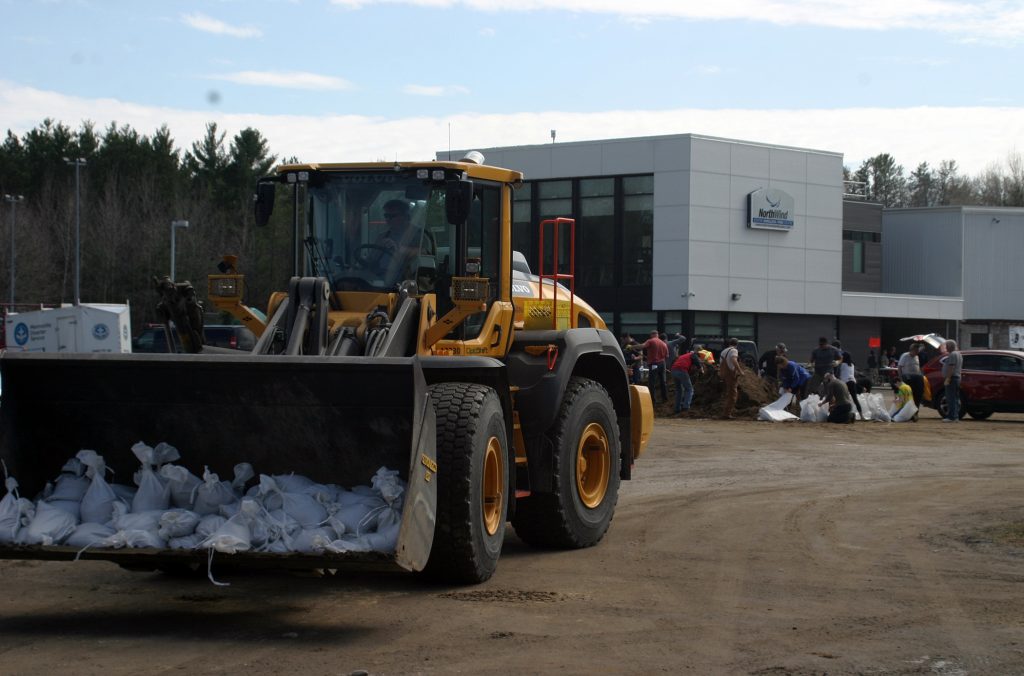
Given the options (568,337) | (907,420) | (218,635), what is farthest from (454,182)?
(907,420)

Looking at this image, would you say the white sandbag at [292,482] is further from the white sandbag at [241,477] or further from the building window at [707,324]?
the building window at [707,324]

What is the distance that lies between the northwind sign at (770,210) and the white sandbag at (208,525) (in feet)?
144

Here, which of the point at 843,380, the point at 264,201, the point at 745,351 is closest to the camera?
the point at 264,201

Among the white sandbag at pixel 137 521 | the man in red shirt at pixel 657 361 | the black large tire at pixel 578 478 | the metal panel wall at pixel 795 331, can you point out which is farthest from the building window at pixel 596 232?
the white sandbag at pixel 137 521

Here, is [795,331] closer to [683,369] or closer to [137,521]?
[683,369]

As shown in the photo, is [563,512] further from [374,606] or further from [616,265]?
[616,265]

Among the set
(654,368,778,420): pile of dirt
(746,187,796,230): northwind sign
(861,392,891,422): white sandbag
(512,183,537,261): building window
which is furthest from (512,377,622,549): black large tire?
(746,187,796,230): northwind sign

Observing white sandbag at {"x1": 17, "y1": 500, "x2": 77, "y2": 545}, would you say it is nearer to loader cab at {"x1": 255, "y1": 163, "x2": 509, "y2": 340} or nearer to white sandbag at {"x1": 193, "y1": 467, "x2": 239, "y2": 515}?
white sandbag at {"x1": 193, "y1": 467, "x2": 239, "y2": 515}

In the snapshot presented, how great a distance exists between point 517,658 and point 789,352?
4610 centimetres

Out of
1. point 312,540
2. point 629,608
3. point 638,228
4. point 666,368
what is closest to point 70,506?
point 312,540

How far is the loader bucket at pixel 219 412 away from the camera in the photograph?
7.76 metres

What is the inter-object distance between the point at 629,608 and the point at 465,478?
4.19 ft

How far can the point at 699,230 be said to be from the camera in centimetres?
4897

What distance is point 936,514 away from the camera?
491 inches
